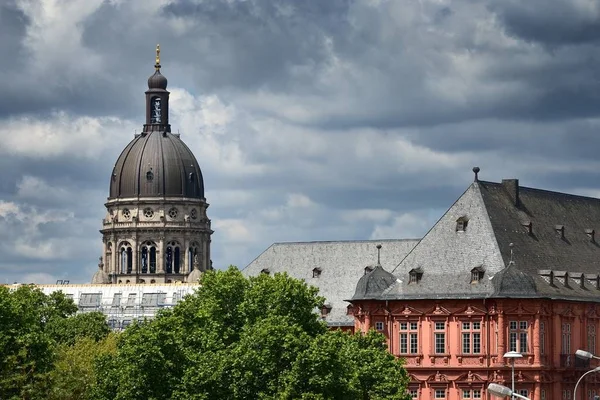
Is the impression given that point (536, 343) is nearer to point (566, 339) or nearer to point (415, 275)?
point (566, 339)

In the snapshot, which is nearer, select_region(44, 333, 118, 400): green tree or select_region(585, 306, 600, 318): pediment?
select_region(44, 333, 118, 400): green tree

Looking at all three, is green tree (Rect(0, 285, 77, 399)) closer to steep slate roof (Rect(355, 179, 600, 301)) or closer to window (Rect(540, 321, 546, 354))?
steep slate roof (Rect(355, 179, 600, 301))

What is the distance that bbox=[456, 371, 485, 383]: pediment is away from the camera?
18838cm

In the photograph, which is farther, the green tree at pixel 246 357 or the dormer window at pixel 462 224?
the dormer window at pixel 462 224

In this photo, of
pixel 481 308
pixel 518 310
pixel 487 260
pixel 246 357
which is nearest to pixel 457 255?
pixel 487 260

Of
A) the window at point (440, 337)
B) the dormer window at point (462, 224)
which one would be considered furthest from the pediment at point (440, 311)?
the dormer window at point (462, 224)

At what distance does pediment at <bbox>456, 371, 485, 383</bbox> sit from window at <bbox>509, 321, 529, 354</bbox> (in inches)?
142

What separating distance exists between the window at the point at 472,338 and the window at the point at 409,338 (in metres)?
4.35

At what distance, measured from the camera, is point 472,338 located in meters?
190

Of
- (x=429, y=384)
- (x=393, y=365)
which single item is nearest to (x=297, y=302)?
(x=393, y=365)

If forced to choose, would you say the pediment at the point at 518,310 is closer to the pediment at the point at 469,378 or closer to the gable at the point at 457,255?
the gable at the point at 457,255

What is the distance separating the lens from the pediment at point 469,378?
18838 cm

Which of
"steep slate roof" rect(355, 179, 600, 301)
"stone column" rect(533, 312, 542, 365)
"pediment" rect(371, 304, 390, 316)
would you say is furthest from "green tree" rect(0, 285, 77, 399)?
"stone column" rect(533, 312, 542, 365)

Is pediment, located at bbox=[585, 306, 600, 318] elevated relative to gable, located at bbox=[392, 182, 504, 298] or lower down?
lower down
